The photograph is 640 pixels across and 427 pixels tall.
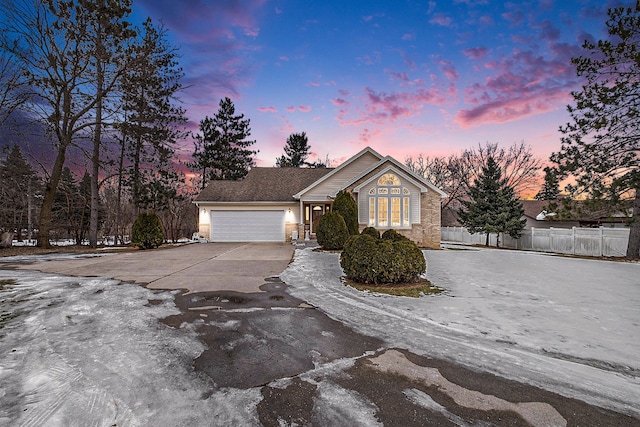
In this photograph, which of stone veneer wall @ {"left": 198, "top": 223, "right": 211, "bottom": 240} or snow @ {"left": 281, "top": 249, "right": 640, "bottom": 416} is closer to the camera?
snow @ {"left": 281, "top": 249, "right": 640, "bottom": 416}

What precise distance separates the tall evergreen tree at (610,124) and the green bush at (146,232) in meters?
20.1

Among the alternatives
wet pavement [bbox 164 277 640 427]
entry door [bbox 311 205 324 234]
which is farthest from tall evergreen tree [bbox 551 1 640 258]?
wet pavement [bbox 164 277 640 427]

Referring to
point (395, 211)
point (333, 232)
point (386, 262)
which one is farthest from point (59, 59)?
point (395, 211)

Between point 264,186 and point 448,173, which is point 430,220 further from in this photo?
point 448,173

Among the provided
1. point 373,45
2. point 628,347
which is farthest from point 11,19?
point 628,347

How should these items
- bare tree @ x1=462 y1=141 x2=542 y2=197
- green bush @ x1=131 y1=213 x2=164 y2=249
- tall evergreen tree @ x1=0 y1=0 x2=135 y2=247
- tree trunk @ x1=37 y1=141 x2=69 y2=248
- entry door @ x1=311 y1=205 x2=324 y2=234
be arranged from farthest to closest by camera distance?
1. bare tree @ x1=462 y1=141 x2=542 y2=197
2. entry door @ x1=311 y1=205 x2=324 y2=234
3. green bush @ x1=131 y1=213 x2=164 y2=249
4. tree trunk @ x1=37 y1=141 x2=69 y2=248
5. tall evergreen tree @ x1=0 y1=0 x2=135 y2=247

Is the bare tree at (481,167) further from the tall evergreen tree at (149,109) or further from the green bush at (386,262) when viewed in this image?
the green bush at (386,262)

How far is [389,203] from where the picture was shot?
15.8m

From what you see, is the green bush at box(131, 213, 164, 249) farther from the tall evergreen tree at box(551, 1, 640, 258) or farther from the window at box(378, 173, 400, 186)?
the tall evergreen tree at box(551, 1, 640, 258)

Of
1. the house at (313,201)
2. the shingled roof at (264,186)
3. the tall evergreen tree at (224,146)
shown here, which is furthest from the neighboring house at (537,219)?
the tall evergreen tree at (224,146)

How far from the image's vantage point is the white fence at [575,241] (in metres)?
14.0

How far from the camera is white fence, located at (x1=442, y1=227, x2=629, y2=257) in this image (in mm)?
13969

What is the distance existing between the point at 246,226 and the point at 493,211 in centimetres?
1911

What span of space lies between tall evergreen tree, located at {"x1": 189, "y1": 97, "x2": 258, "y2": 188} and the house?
1155cm
